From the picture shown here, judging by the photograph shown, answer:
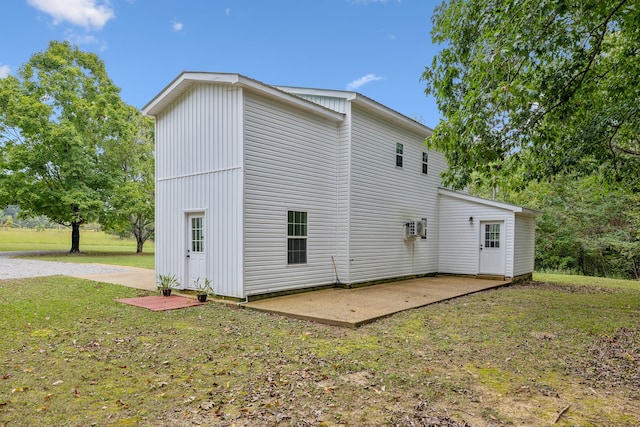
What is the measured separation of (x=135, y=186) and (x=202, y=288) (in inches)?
654

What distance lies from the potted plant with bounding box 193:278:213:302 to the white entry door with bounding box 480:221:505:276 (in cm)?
921

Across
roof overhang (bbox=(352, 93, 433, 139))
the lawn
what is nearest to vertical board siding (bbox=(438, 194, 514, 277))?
roof overhang (bbox=(352, 93, 433, 139))

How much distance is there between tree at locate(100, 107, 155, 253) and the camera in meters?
21.8

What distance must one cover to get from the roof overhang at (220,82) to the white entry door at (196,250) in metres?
2.88

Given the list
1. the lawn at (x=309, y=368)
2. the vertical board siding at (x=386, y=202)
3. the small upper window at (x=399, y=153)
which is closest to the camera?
the lawn at (x=309, y=368)

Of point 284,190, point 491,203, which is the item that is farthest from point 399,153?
point 284,190

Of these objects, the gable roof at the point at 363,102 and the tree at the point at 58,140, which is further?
the tree at the point at 58,140

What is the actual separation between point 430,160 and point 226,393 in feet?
37.8

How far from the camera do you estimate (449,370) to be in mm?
4129

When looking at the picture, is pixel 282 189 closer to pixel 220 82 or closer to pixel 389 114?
pixel 220 82

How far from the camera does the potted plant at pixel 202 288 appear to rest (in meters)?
7.71

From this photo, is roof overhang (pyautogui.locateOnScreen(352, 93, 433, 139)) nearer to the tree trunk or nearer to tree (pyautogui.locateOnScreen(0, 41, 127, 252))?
tree (pyautogui.locateOnScreen(0, 41, 127, 252))

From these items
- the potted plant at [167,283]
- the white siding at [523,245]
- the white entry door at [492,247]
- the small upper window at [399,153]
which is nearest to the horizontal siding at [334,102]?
the small upper window at [399,153]

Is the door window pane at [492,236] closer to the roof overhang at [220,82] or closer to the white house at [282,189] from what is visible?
the white house at [282,189]
